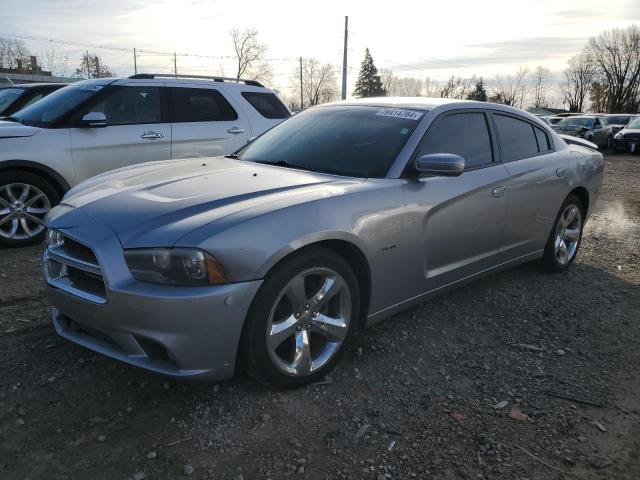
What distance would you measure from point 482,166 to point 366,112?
0.96m

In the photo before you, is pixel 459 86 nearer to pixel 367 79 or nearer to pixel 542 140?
pixel 367 79

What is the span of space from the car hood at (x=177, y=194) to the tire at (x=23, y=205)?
83.0 inches

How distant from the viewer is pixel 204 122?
646 centimetres

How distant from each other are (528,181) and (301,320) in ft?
8.31

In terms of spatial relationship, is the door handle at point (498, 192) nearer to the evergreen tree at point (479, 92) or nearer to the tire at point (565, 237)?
the tire at point (565, 237)

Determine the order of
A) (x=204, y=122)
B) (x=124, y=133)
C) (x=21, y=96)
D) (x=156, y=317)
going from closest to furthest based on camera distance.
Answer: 1. (x=156, y=317)
2. (x=124, y=133)
3. (x=204, y=122)
4. (x=21, y=96)

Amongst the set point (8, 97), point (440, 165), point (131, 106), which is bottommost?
point (440, 165)

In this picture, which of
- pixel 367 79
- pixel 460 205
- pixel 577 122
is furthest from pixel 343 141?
pixel 367 79

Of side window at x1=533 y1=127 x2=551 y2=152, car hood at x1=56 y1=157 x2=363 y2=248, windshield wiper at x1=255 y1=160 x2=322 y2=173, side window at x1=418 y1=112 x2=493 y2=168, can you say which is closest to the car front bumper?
car hood at x1=56 y1=157 x2=363 y2=248

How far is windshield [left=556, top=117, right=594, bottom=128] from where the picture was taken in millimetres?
24141

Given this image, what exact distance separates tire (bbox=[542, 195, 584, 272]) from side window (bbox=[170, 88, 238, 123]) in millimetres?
3925

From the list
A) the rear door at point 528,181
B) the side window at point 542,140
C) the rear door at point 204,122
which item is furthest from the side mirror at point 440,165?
the rear door at point 204,122

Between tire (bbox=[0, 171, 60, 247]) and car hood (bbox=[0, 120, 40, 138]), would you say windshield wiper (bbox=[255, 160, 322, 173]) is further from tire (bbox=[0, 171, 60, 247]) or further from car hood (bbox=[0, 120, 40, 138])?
car hood (bbox=[0, 120, 40, 138])

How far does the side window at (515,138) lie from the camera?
172 inches
